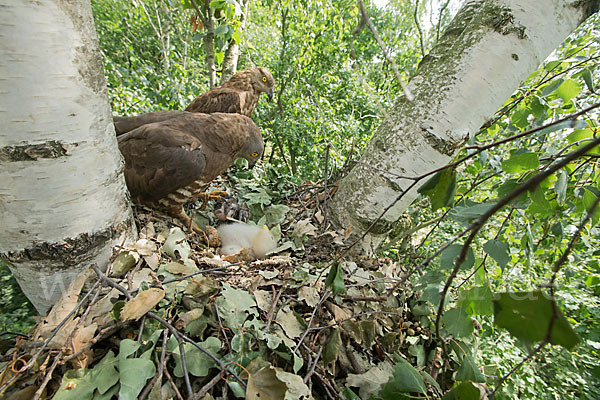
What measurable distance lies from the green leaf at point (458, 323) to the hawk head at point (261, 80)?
12.2ft

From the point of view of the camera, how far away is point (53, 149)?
0.88m

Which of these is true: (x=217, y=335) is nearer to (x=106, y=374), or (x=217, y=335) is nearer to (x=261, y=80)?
(x=106, y=374)

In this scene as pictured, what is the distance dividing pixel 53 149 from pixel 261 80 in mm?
3431

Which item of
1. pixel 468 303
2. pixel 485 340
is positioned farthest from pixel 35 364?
pixel 485 340

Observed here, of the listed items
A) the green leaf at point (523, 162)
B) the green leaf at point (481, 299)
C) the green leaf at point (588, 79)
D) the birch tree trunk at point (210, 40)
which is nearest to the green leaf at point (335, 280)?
the green leaf at point (481, 299)

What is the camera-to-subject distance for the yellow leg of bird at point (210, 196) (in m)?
2.19

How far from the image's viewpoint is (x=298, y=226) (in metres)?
1.69

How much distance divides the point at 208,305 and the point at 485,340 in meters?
2.96

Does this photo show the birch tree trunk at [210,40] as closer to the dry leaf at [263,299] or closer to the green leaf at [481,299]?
the dry leaf at [263,299]

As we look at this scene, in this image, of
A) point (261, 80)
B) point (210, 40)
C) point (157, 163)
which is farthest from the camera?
point (261, 80)

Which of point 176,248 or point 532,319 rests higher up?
point 532,319

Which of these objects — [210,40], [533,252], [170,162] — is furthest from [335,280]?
[210,40]

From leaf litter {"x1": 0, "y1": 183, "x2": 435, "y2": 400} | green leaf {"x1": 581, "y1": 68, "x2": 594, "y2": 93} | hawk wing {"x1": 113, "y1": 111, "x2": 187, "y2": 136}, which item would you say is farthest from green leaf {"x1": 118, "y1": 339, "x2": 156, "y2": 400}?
hawk wing {"x1": 113, "y1": 111, "x2": 187, "y2": 136}

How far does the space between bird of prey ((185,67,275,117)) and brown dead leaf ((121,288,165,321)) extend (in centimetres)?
273
